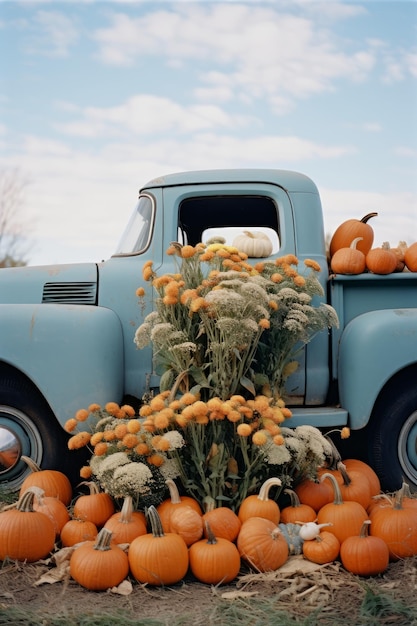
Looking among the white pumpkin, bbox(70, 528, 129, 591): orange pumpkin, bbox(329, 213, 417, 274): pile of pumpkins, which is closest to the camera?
bbox(70, 528, 129, 591): orange pumpkin

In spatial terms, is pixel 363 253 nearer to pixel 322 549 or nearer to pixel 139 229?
pixel 139 229

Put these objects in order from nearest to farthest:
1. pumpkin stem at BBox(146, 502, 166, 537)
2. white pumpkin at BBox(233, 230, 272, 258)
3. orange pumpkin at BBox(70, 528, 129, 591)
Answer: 1. orange pumpkin at BBox(70, 528, 129, 591)
2. pumpkin stem at BBox(146, 502, 166, 537)
3. white pumpkin at BBox(233, 230, 272, 258)

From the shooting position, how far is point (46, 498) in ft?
12.5

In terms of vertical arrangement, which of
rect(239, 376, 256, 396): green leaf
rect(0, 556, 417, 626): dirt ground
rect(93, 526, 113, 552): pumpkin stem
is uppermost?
rect(239, 376, 256, 396): green leaf

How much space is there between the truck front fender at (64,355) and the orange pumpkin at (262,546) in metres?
1.30

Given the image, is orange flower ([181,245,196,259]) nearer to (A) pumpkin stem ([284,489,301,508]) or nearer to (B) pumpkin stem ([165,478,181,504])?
(B) pumpkin stem ([165,478,181,504])

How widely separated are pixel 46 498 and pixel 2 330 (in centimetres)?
112

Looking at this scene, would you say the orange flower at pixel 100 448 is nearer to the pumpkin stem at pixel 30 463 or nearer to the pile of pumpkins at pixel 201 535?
the pile of pumpkins at pixel 201 535

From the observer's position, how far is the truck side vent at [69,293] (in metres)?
4.55

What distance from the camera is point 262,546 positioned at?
11.0 feet

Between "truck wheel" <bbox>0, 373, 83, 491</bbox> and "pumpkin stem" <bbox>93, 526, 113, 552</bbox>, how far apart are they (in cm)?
113

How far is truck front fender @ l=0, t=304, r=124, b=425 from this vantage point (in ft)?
13.5

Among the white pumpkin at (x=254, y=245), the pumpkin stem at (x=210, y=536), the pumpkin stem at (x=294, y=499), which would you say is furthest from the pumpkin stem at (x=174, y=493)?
the white pumpkin at (x=254, y=245)

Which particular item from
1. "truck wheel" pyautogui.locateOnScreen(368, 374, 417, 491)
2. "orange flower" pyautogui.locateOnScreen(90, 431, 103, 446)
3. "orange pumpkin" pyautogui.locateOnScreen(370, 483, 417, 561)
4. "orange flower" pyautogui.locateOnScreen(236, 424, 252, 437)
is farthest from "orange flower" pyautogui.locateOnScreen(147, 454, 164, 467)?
"truck wheel" pyautogui.locateOnScreen(368, 374, 417, 491)
